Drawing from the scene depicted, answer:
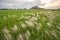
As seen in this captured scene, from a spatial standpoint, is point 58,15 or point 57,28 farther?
point 58,15

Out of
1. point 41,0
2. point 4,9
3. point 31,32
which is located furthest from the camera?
point 41,0

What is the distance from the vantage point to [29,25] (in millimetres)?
1865

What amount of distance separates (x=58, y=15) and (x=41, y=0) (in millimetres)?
430

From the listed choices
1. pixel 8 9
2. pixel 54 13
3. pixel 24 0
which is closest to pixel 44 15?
pixel 54 13

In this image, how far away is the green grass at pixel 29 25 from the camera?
1702mm

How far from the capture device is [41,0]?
2.37 m

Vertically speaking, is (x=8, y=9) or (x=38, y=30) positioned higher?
(x=8, y=9)

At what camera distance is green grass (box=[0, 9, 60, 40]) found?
1.70 metres

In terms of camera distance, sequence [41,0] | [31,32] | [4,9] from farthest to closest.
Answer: [41,0]
[4,9]
[31,32]

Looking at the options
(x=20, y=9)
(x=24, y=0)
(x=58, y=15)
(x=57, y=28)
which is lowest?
(x=57, y=28)

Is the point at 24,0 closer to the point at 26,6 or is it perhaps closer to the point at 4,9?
the point at 26,6

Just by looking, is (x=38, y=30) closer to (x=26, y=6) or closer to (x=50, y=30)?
(x=50, y=30)

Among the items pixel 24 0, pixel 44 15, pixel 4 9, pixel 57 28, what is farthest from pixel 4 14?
pixel 57 28

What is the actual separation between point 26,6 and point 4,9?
41cm
